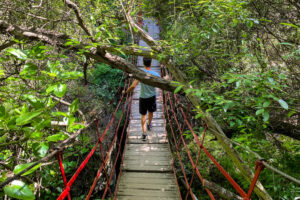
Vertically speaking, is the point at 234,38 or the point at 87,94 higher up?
the point at 234,38

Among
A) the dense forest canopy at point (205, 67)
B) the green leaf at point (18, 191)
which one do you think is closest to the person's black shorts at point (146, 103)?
the dense forest canopy at point (205, 67)

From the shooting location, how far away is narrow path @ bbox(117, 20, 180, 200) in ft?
A: 6.57

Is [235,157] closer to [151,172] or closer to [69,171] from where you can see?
[151,172]

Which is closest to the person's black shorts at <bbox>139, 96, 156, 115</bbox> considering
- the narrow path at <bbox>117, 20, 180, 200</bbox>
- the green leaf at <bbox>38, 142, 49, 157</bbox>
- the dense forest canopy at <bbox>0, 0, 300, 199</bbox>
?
the narrow path at <bbox>117, 20, 180, 200</bbox>

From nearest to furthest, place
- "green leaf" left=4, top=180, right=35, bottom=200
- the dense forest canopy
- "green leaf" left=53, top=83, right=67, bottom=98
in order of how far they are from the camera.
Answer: "green leaf" left=4, top=180, right=35, bottom=200 < "green leaf" left=53, top=83, right=67, bottom=98 < the dense forest canopy

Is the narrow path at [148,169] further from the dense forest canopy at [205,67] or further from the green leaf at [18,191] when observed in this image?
the green leaf at [18,191]

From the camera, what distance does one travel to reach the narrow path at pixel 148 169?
6.57ft

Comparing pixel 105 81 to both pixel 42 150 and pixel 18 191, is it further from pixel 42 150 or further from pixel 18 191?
pixel 18 191

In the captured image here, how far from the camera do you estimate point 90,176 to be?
11.0 ft

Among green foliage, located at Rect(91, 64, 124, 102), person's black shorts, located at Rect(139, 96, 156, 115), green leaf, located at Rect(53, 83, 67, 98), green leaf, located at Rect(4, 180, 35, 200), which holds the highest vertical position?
green foliage, located at Rect(91, 64, 124, 102)

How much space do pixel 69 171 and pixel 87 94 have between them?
7.20 ft

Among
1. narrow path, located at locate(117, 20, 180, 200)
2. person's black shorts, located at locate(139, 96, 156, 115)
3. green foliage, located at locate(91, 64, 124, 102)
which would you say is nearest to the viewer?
narrow path, located at locate(117, 20, 180, 200)

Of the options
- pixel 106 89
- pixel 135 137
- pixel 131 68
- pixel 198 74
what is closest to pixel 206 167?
pixel 135 137

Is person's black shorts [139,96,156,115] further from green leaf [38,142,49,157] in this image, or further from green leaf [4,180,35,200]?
green leaf [4,180,35,200]
